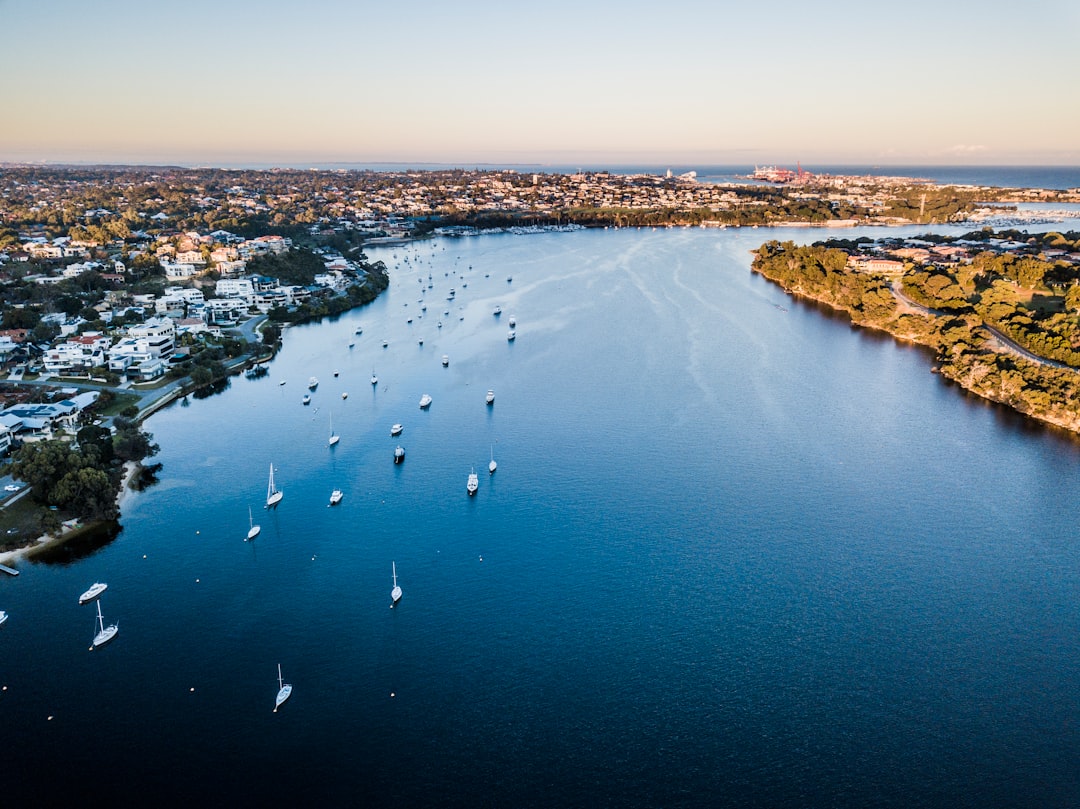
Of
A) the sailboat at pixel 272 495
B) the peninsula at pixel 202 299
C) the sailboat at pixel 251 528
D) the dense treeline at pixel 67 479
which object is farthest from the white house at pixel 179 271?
the sailboat at pixel 251 528

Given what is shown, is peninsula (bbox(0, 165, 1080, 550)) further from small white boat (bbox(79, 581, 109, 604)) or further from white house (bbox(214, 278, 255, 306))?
small white boat (bbox(79, 581, 109, 604))

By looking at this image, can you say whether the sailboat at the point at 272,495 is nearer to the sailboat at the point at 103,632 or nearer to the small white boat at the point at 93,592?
the small white boat at the point at 93,592

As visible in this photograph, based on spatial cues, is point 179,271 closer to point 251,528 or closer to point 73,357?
point 73,357

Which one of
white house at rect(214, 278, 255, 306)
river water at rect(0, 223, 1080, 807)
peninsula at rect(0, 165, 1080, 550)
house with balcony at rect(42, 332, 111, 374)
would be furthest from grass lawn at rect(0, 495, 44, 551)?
white house at rect(214, 278, 255, 306)

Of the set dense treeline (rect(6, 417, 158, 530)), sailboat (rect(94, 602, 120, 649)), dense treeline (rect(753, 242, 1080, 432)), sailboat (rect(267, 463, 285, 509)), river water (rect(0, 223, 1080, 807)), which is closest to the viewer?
river water (rect(0, 223, 1080, 807))

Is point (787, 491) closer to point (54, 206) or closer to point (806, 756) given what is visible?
point (806, 756)

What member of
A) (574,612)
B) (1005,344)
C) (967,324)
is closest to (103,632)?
(574,612)

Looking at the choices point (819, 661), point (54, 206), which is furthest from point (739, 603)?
point (54, 206)
